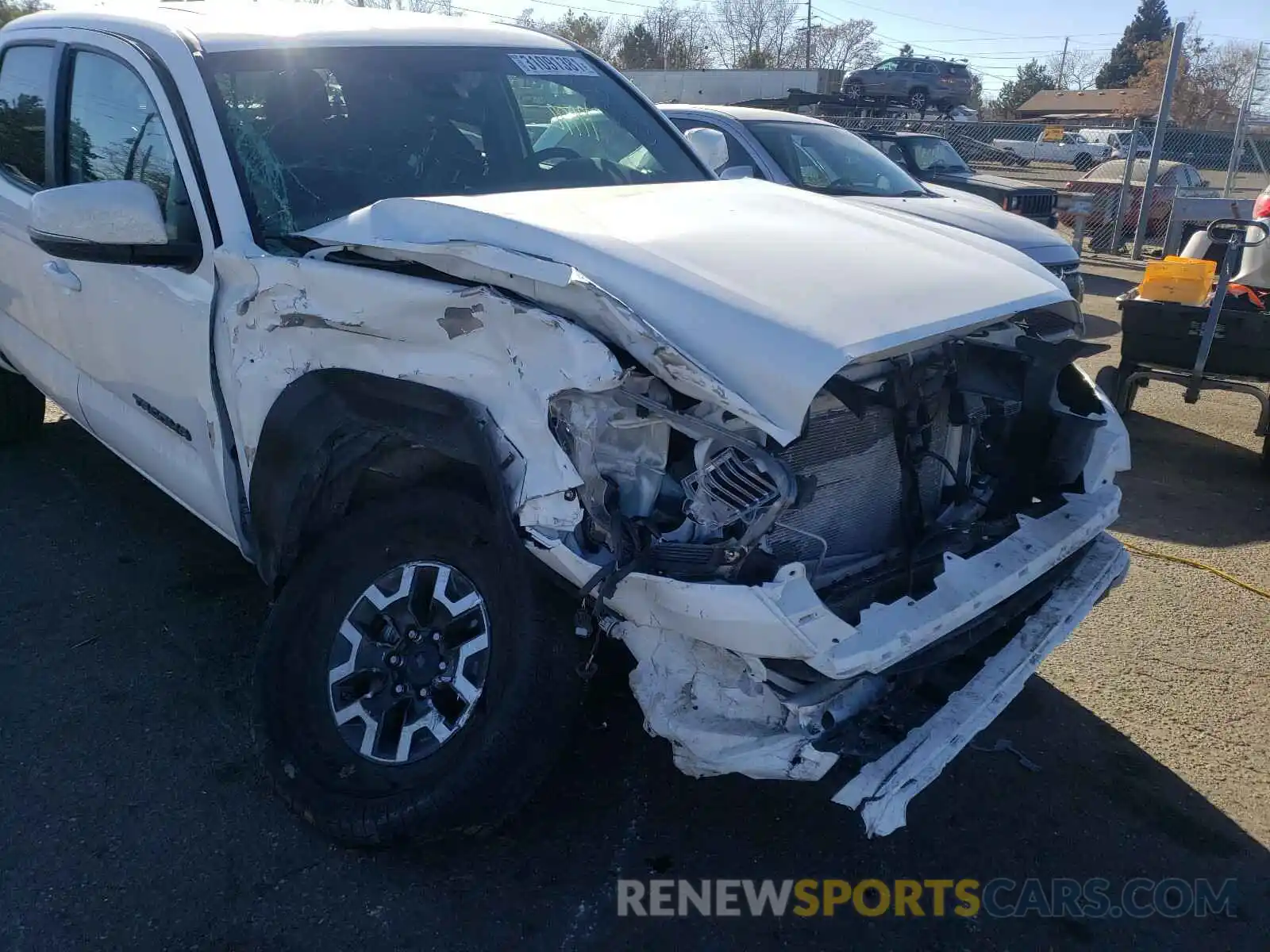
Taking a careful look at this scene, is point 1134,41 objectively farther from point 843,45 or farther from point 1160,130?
point 1160,130

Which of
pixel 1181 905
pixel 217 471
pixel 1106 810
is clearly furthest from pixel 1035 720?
pixel 217 471

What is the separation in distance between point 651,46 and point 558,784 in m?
58.7

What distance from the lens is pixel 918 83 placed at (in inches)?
1219

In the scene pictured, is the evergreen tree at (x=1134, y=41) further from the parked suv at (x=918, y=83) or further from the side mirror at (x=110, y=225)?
the side mirror at (x=110, y=225)

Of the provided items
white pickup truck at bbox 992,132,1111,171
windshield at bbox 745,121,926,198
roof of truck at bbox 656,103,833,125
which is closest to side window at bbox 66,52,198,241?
roof of truck at bbox 656,103,833,125

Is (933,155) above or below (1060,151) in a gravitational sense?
below

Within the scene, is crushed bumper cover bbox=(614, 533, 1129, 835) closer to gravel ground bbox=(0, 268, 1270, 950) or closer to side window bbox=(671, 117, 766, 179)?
gravel ground bbox=(0, 268, 1270, 950)

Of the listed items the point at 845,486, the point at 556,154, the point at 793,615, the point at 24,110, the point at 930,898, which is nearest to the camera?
the point at 793,615

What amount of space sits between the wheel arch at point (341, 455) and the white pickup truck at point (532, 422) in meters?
0.01

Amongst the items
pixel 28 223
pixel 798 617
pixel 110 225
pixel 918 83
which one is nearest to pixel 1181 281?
pixel 798 617

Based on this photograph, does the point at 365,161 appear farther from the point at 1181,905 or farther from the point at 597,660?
the point at 1181,905

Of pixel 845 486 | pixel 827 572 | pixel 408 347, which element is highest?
pixel 408 347

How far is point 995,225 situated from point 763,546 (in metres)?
6.37

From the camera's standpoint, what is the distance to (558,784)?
297 centimetres
